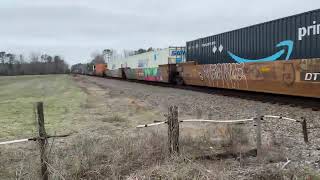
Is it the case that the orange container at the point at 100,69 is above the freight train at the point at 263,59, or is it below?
below

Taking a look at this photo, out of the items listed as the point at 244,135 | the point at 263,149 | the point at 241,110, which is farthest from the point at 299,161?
the point at 241,110

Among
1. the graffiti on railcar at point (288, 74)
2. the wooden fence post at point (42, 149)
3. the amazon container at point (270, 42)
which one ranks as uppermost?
the amazon container at point (270, 42)

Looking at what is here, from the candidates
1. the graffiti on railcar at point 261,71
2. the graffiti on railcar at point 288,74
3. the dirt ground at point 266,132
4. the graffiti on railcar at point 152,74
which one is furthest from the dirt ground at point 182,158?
the graffiti on railcar at point 152,74

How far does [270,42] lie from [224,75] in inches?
206

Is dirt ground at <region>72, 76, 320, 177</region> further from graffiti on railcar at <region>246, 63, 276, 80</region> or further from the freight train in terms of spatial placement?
graffiti on railcar at <region>246, 63, 276, 80</region>

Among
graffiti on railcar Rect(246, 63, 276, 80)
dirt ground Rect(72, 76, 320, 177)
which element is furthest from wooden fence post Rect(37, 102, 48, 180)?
graffiti on railcar Rect(246, 63, 276, 80)

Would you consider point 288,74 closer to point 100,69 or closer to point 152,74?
point 152,74

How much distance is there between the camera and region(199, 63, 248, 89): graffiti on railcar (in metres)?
23.7

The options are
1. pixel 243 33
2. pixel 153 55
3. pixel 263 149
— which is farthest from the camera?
pixel 153 55

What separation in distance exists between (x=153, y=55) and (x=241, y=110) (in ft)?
95.0

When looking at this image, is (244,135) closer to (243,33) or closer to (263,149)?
(263,149)

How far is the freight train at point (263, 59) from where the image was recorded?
1742 cm

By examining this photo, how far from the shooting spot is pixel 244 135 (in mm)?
9625

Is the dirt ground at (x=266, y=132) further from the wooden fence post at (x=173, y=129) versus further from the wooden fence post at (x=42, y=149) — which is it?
the wooden fence post at (x=42, y=149)
